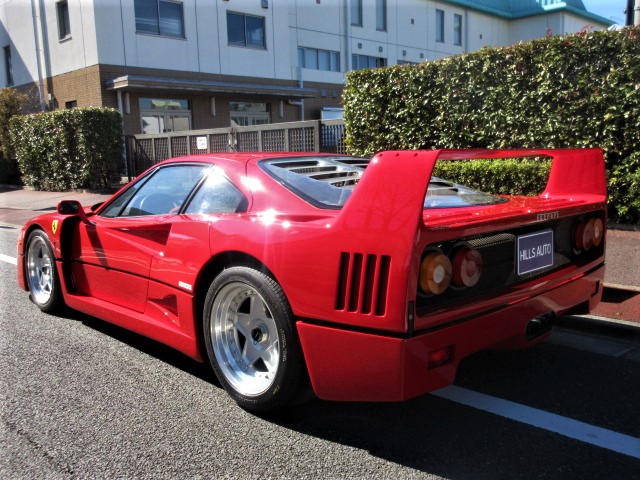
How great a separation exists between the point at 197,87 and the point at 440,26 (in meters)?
16.8

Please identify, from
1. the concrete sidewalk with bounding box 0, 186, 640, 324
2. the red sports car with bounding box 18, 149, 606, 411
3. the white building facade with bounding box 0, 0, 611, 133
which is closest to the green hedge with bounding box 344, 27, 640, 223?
the concrete sidewalk with bounding box 0, 186, 640, 324

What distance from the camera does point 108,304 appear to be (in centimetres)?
407

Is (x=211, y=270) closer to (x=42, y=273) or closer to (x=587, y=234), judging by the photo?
(x=587, y=234)

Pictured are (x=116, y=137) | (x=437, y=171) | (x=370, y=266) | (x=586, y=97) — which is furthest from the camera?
(x=116, y=137)

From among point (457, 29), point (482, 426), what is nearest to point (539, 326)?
point (482, 426)

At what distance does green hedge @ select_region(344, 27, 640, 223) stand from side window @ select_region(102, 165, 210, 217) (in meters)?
5.66

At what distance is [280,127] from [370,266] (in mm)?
10442

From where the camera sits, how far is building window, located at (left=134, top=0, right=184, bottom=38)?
65.9ft

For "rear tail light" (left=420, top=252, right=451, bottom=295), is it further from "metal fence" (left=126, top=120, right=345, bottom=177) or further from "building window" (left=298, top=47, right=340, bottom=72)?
"building window" (left=298, top=47, right=340, bottom=72)

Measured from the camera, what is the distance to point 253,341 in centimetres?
312

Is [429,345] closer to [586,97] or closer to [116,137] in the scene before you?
[586,97]

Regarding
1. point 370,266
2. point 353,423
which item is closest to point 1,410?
point 353,423

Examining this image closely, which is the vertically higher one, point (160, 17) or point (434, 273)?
point (160, 17)

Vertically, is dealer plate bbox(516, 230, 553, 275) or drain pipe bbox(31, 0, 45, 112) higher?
drain pipe bbox(31, 0, 45, 112)
